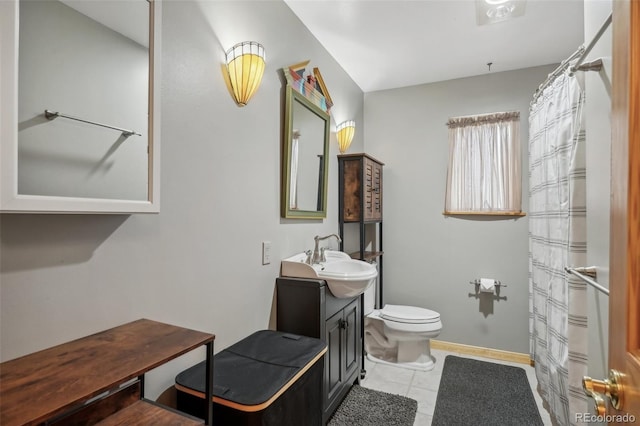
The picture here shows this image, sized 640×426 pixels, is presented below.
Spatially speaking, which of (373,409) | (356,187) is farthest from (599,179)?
(356,187)

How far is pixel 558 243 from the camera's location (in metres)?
1.91

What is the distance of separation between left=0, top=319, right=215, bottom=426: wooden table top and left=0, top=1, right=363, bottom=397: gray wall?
8cm

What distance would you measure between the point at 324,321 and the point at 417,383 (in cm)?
117

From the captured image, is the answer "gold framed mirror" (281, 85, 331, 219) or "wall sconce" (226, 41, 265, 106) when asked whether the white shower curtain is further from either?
"wall sconce" (226, 41, 265, 106)

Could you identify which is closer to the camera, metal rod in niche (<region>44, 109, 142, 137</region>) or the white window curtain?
metal rod in niche (<region>44, 109, 142, 137</region>)

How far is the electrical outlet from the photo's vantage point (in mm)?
1774

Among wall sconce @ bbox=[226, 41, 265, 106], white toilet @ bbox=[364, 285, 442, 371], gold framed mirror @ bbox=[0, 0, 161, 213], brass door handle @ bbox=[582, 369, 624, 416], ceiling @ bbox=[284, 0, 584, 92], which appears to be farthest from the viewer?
white toilet @ bbox=[364, 285, 442, 371]

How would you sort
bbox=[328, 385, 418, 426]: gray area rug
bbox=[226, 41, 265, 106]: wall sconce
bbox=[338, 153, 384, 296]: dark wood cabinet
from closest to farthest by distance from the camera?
bbox=[226, 41, 265, 106]: wall sconce
bbox=[328, 385, 418, 426]: gray area rug
bbox=[338, 153, 384, 296]: dark wood cabinet

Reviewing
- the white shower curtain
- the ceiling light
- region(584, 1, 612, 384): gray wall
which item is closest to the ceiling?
the ceiling light

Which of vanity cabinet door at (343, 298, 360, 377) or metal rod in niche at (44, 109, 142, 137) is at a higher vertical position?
metal rod in niche at (44, 109, 142, 137)

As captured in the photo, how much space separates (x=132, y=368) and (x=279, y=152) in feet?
4.64

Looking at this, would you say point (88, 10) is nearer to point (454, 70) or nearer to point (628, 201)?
point (628, 201)

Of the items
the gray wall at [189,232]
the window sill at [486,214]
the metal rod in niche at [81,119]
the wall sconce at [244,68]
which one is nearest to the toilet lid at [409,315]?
the window sill at [486,214]

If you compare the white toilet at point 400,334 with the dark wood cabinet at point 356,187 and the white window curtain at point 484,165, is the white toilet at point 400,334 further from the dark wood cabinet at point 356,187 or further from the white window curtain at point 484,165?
the white window curtain at point 484,165
